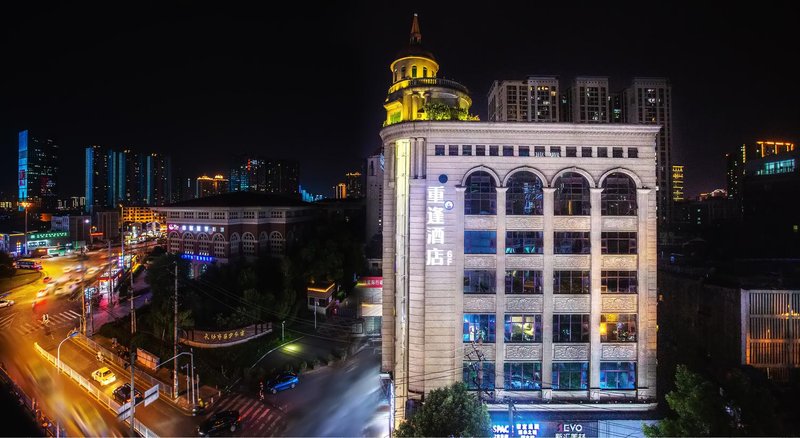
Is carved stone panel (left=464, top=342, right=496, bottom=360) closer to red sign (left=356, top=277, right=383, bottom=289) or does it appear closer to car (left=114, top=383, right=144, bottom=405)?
red sign (left=356, top=277, right=383, bottom=289)

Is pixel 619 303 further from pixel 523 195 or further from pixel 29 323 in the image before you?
pixel 29 323

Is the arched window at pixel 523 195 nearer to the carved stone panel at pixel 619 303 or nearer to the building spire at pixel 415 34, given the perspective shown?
the carved stone panel at pixel 619 303

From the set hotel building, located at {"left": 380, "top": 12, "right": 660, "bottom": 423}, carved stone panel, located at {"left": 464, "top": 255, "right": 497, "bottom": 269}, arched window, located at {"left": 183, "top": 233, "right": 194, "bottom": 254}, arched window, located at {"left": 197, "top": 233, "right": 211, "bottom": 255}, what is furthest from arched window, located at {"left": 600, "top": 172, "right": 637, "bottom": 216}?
arched window, located at {"left": 183, "top": 233, "right": 194, "bottom": 254}

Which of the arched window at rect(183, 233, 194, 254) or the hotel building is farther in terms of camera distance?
the arched window at rect(183, 233, 194, 254)

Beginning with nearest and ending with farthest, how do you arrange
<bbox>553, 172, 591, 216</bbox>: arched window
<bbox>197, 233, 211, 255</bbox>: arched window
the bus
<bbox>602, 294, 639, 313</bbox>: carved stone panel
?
<bbox>602, 294, 639, 313</bbox>: carved stone panel
<bbox>553, 172, 591, 216</bbox>: arched window
<bbox>197, 233, 211, 255</bbox>: arched window
the bus

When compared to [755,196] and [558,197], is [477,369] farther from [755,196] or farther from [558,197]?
[755,196]

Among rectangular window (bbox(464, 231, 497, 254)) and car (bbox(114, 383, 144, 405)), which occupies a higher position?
rectangular window (bbox(464, 231, 497, 254))

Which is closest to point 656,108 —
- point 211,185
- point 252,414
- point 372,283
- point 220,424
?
point 372,283
